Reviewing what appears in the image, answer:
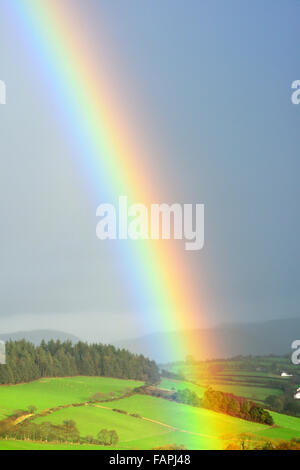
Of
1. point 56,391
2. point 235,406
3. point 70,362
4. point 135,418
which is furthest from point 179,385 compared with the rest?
point 56,391

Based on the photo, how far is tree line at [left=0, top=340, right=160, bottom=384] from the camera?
22703 millimetres

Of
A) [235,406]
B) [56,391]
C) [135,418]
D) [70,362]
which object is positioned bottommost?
[135,418]

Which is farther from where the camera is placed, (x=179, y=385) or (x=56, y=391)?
(x=179, y=385)

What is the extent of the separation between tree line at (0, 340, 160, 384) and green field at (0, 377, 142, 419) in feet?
1.21

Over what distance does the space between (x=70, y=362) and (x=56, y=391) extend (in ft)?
6.06

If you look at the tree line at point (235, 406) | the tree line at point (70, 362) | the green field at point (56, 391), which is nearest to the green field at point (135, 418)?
the green field at point (56, 391)

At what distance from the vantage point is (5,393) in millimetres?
21469

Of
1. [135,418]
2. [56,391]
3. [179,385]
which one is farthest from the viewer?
[179,385]

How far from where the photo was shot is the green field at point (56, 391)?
67.9 feet

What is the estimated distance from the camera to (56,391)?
22.0 meters

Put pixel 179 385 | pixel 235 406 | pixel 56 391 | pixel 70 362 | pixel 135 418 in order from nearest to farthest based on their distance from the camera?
pixel 135 418, pixel 235 406, pixel 56 391, pixel 179 385, pixel 70 362

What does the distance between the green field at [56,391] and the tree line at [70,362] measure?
1.21 feet

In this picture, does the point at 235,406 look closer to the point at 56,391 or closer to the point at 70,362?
the point at 56,391

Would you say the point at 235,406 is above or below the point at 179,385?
below
